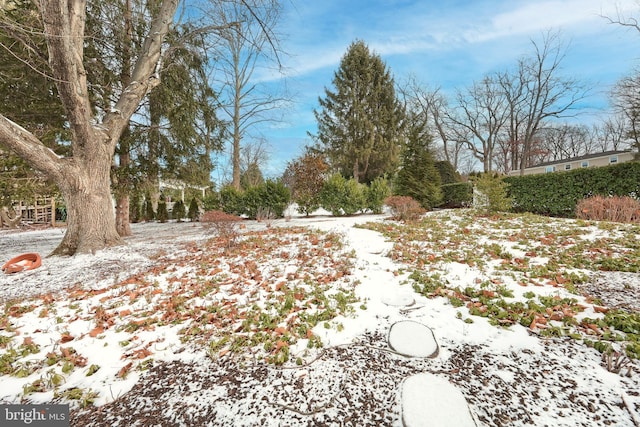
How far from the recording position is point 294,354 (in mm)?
2064

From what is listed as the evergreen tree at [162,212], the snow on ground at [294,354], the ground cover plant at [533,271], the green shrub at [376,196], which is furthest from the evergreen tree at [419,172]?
the evergreen tree at [162,212]

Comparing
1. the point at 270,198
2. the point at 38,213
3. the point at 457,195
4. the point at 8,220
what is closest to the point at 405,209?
the point at 270,198

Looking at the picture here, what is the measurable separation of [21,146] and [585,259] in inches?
380

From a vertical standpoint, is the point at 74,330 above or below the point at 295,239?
below

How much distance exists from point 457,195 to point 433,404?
13862mm

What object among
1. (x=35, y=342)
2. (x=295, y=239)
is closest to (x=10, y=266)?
(x=35, y=342)

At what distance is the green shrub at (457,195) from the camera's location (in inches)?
504

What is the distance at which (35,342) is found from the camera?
240 centimetres

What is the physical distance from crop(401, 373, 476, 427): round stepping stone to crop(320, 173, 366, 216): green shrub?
34.4 feet

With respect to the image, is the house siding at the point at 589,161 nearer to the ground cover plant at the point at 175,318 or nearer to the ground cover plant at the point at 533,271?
the ground cover plant at the point at 533,271

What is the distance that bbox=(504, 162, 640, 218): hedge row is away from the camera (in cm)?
709

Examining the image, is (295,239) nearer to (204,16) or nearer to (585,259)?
(585,259)

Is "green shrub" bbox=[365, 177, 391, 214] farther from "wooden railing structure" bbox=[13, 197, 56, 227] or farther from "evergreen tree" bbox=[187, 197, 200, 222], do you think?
"wooden railing structure" bbox=[13, 197, 56, 227]

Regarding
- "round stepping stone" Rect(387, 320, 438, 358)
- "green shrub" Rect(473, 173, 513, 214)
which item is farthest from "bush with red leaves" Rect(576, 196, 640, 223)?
"round stepping stone" Rect(387, 320, 438, 358)
